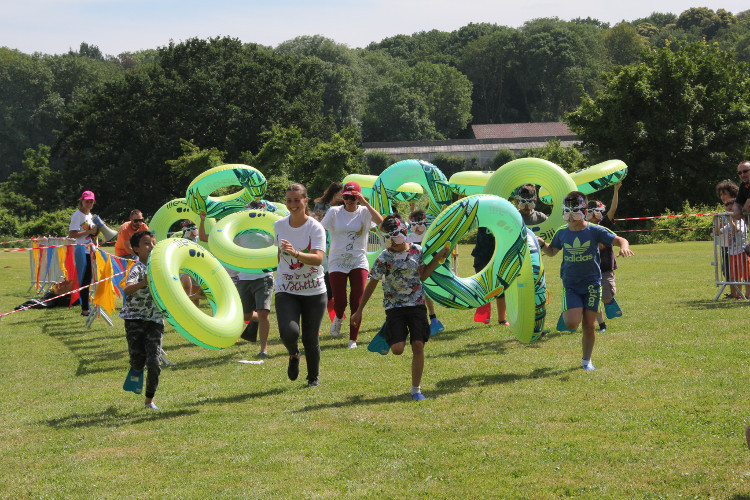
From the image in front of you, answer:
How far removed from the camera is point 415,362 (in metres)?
7.10

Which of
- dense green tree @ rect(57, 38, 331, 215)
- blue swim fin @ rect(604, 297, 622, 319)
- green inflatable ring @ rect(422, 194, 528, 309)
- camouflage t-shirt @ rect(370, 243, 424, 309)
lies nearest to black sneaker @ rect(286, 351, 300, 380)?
camouflage t-shirt @ rect(370, 243, 424, 309)

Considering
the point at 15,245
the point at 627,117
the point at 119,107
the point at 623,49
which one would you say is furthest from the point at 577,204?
the point at 623,49

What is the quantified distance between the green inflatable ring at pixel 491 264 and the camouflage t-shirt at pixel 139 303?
2570 mm

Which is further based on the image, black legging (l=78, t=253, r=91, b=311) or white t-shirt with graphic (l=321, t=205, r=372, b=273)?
black legging (l=78, t=253, r=91, b=311)

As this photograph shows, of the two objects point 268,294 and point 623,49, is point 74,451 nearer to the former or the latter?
point 268,294

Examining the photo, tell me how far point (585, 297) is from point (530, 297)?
1.83ft

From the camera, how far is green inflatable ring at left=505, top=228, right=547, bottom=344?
329 inches

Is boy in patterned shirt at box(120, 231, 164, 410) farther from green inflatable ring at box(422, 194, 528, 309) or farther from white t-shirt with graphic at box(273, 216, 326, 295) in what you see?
green inflatable ring at box(422, 194, 528, 309)

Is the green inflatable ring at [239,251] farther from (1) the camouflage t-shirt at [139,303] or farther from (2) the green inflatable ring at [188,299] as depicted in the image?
(1) the camouflage t-shirt at [139,303]

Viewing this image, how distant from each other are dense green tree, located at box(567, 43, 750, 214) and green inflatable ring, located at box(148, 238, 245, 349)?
28.1 meters

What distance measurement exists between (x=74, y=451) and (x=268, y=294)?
3935 mm

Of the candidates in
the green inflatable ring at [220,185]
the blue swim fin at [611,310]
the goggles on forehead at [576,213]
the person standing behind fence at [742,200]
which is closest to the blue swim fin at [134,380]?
the goggles on forehead at [576,213]

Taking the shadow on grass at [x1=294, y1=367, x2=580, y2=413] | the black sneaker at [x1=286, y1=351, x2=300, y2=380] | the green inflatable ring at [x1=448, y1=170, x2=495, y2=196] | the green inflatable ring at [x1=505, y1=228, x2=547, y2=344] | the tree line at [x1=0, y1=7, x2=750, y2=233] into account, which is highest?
the tree line at [x1=0, y1=7, x2=750, y2=233]

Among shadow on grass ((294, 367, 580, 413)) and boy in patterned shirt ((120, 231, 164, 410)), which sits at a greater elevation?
boy in patterned shirt ((120, 231, 164, 410))
